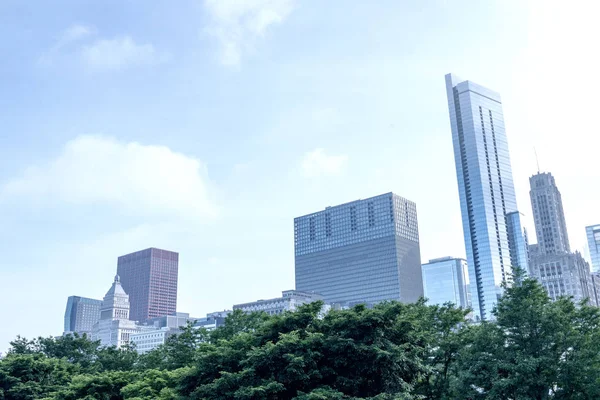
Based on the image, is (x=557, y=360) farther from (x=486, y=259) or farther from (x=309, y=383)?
(x=486, y=259)

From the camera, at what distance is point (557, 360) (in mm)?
29234

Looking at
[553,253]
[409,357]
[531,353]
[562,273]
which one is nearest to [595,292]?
[553,253]

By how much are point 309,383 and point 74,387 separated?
21567 millimetres

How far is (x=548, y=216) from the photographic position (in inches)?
7623

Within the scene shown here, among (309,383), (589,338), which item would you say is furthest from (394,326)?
(589,338)

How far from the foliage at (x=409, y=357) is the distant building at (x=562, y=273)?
5982 inches

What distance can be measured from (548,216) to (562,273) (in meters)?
25.4

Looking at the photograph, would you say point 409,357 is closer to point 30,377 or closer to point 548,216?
point 30,377

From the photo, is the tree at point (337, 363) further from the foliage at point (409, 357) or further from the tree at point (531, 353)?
the tree at point (531, 353)

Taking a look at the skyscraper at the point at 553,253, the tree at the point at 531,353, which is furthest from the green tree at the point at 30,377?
the skyscraper at the point at 553,253

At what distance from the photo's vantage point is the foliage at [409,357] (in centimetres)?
2906

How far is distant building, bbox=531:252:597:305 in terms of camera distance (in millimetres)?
174000

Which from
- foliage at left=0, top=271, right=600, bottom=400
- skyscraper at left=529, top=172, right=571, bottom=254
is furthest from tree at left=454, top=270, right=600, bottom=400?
skyscraper at left=529, top=172, right=571, bottom=254

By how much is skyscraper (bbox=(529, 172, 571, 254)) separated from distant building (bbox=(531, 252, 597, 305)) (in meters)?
9.59
